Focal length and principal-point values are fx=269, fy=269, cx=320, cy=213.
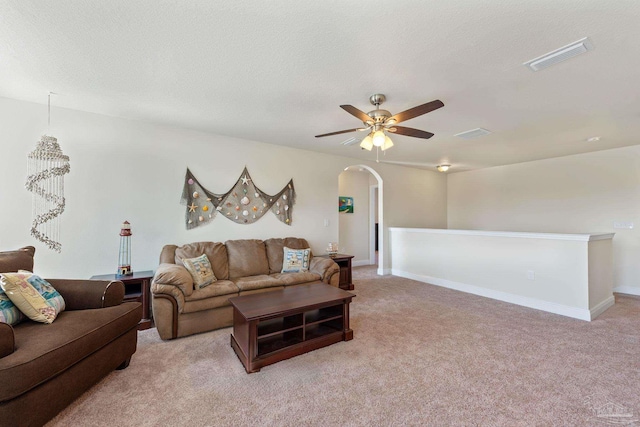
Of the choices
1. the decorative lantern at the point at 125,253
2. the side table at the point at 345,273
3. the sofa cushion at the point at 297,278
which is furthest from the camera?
the side table at the point at 345,273

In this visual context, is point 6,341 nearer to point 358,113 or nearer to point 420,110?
point 358,113

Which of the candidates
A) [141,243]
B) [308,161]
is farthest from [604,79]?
[141,243]

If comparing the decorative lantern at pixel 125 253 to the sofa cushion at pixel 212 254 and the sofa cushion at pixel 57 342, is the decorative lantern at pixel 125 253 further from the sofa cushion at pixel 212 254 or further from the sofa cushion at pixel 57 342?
the sofa cushion at pixel 57 342

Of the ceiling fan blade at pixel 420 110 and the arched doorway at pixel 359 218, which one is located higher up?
the ceiling fan blade at pixel 420 110

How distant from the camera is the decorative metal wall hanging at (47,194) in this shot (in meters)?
2.96

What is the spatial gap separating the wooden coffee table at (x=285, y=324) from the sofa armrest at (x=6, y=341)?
1.29 m

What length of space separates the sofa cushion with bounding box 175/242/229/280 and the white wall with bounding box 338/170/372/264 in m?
3.52

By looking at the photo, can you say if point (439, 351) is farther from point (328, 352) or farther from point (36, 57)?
point (36, 57)

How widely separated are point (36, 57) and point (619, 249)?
799cm

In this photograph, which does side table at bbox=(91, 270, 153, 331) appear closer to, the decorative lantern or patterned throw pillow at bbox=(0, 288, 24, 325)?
the decorative lantern

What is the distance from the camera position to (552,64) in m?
2.11

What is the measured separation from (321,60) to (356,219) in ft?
17.1

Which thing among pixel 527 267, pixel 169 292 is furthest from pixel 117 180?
pixel 527 267

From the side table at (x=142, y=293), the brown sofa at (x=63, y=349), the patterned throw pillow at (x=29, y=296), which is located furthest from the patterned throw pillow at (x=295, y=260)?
the patterned throw pillow at (x=29, y=296)
